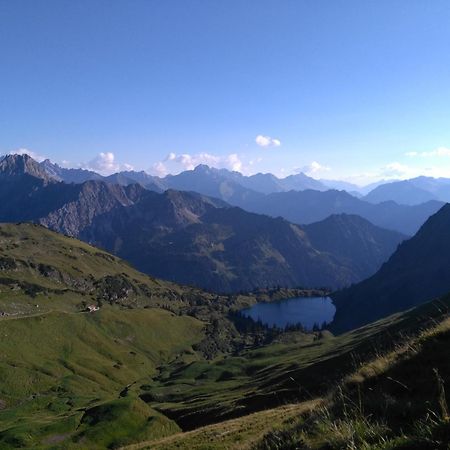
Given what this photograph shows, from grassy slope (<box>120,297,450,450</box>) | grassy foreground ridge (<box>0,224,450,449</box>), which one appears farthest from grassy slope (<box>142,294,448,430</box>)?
grassy slope (<box>120,297,450,450</box>)

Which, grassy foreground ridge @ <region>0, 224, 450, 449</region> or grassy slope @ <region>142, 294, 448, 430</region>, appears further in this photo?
grassy slope @ <region>142, 294, 448, 430</region>

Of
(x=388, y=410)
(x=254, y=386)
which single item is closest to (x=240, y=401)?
(x=254, y=386)

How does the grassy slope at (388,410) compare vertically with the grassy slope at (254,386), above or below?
above

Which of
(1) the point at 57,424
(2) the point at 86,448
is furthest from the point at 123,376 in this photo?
(2) the point at 86,448

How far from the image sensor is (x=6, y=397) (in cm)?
13750

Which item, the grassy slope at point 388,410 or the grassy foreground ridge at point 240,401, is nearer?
the grassy slope at point 388,410

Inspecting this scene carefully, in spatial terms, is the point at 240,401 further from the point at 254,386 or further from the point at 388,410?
the point at 388,410

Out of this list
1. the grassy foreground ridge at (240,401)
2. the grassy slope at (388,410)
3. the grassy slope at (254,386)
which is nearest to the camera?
the grassy slope at (388,410)

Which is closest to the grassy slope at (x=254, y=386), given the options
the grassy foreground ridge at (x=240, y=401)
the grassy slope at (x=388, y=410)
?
the grassy foreground ridge at (x=240, y=401)

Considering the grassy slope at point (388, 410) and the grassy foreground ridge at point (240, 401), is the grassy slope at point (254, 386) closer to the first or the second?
the grassy foreground ridge at point (240, 401)

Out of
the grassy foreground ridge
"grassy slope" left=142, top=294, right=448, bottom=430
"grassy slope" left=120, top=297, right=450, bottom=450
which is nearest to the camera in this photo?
"grassy slope" left=120, top=297, right=450, bottom=450

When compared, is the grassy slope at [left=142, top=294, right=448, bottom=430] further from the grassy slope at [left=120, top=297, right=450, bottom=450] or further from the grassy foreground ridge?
the grassy slope at [left=120, top=297, right=450, bottom=450]

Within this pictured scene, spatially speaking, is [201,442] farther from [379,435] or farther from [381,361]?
[379,435]

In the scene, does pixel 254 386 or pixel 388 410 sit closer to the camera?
pixel 388 410
